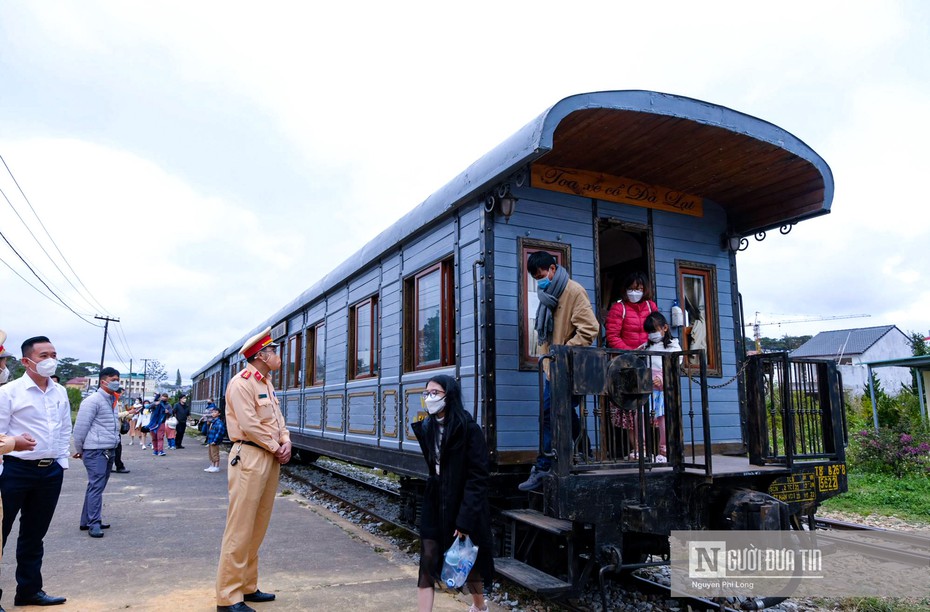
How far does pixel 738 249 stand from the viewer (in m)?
6.62

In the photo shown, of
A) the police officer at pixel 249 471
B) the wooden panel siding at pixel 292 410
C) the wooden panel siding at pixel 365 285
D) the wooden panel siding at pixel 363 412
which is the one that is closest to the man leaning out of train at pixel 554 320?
the police officer at pixel 249 471

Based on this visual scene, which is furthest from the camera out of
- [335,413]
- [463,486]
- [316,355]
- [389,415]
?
[316,355]

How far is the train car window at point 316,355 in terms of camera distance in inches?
411

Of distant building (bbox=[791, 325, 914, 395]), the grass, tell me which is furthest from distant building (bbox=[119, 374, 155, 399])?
the grass

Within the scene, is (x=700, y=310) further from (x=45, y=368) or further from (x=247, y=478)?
(x=45, y=368)

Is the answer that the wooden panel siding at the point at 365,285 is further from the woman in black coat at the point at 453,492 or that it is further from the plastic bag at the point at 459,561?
the plastic bag at the point at 459,561

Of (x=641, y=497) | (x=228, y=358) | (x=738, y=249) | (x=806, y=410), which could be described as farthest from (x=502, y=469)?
(x=228, y=358)

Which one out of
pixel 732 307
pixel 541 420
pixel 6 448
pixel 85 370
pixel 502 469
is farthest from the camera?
pixel 85 370

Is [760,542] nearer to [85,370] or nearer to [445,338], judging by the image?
[445,338]

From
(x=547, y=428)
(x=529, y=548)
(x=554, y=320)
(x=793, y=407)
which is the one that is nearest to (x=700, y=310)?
(x=793, y=407)

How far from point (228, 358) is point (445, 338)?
57.2ft

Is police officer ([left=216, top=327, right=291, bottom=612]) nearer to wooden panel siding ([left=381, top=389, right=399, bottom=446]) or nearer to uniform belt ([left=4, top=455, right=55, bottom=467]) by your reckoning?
uniform belt ([left=4, top=455, right=55, bottom=467])

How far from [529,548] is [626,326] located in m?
1.94

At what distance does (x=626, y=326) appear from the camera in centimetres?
551
